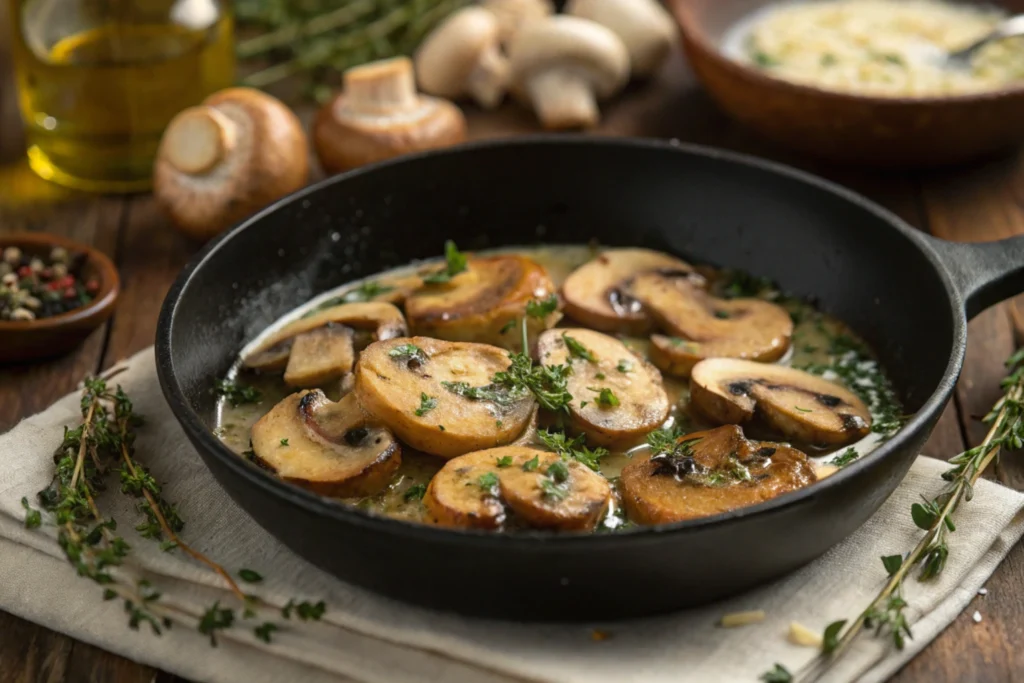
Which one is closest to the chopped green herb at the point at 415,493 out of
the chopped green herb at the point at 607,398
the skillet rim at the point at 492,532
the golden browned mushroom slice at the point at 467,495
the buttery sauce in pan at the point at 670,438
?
the buttery sauce in pan at the point at 670,438

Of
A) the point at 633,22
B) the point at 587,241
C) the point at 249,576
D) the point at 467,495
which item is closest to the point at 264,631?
the point at 249,576

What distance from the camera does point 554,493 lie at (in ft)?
7.20

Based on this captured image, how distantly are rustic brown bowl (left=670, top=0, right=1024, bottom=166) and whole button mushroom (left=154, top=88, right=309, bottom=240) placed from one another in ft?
4.79

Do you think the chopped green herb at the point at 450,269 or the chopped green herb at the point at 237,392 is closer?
the chopped green herb at the point at 237,392

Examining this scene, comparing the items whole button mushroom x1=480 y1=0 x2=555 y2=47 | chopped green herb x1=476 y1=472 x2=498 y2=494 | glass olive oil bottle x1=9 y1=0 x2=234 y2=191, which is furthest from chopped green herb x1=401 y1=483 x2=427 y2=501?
whole button mushroom x1=480 y1=0 x2=555 y2=47

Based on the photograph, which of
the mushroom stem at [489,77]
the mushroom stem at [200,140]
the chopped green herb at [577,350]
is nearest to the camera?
the chopped green herb at [577,350]

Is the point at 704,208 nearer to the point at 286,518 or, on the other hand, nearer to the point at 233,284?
the point at 233,284

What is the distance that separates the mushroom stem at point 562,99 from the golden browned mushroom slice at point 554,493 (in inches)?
88.6

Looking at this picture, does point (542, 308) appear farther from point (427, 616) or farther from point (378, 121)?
point (378, 121)

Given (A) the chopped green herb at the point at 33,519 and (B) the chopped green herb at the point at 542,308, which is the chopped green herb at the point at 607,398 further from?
(A) the chopped green herb at the point at 33,519

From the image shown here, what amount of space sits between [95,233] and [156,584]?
1858mm

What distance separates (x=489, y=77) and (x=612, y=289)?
5.52ft

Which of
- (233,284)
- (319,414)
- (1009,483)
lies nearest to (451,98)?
(233,284)

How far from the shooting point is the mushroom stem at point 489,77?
4512 millimetres
